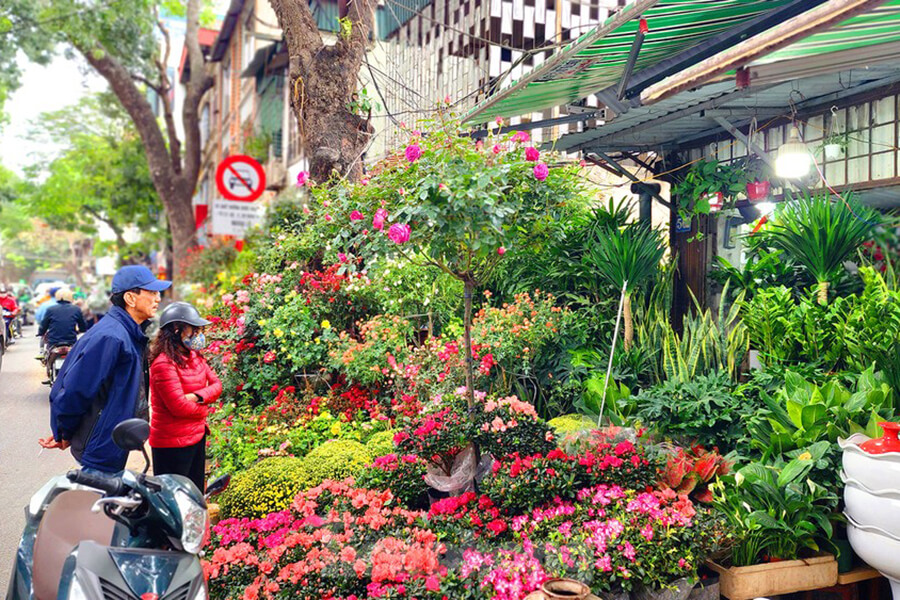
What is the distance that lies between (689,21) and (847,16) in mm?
1229

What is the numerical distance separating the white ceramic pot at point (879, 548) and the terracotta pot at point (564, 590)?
150 centimetres

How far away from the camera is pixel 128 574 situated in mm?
2691

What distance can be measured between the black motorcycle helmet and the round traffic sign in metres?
6.70

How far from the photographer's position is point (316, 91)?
28.5ft

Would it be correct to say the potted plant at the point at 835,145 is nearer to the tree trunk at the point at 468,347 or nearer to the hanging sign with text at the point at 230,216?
the tree trunk at the point at 468,347

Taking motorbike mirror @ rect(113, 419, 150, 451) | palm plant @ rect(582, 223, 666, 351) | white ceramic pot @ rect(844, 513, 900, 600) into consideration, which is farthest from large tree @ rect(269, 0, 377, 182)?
white ceramic pot @ rect(844, 513, 900, 600)

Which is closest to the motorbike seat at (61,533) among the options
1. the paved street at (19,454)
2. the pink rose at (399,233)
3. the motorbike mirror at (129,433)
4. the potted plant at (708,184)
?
the motorbike mirror at (129,433)

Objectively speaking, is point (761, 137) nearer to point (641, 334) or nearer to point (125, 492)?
point (641, 334)

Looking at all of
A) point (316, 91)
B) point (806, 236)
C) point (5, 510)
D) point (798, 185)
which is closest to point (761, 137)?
point (798, 185)

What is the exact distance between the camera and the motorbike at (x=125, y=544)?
2.66 metres

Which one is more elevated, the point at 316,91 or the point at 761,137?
the point at 316,91

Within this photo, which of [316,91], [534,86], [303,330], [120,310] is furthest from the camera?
[316,91]

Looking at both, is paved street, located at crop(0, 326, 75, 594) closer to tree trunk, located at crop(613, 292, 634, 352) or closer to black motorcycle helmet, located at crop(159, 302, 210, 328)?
black motorcycle helmet, located at crop(159, 302, 210, 328)

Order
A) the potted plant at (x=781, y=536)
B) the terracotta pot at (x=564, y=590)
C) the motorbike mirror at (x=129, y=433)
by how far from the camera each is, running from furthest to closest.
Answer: the potted plant at (x=781, y=536) < the terracotta pot at (x=564, y=590) < the motorbike mirror at (x=129, y=433)
